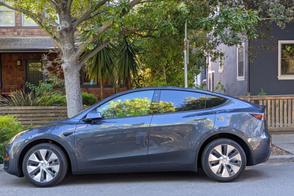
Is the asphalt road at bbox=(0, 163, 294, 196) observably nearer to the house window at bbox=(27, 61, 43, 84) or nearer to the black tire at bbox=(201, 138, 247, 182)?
the black tire at bbox=(201, 138, 247, 182)

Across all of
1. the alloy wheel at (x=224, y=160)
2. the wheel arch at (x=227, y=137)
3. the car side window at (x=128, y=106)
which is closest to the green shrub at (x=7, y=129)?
the car side window at (x=128, y=106)

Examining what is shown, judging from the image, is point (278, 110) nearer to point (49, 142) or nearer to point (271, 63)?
point (271, 63)

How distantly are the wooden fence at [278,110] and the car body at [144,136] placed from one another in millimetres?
5445

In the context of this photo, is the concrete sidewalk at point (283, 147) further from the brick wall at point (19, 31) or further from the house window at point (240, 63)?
the brick wall at point (19, 31)

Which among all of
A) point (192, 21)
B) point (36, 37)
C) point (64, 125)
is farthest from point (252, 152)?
point (36, 37)

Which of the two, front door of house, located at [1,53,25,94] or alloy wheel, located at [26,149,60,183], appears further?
front door of house, located at [1,53,25,94]

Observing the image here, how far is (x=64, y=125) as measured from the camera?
7.66 metres

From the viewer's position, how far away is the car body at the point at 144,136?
7.56m

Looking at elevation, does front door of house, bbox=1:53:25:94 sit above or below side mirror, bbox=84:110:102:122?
above

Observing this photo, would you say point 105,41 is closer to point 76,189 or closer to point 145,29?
point 145,29

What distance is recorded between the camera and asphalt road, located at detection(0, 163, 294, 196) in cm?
708

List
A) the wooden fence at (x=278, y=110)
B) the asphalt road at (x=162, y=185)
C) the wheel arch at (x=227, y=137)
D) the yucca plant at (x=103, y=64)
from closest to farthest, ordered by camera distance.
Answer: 1. the asphalt road at (x=162, y=185)
2. the wheel arch at (x=227, y=137)
3. the wooden fence at (x=278, y=110)
4. the yucca plant at (x=103, y=64)

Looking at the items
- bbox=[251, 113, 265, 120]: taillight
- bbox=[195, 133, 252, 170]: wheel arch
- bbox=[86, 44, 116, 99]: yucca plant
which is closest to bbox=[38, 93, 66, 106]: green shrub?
bbox=[86, 44, 116, 99]: yucca plant

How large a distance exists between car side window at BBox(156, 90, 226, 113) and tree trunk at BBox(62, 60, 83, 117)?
2970mm
